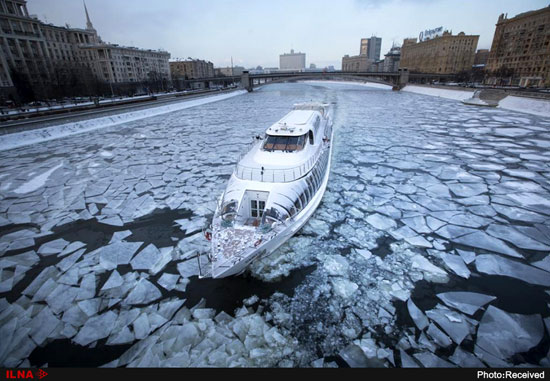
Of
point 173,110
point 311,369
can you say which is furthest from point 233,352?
point 173,110

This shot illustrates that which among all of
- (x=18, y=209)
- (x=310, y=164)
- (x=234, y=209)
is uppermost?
(x=310, y=164)

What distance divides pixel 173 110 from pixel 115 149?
20.9 meters

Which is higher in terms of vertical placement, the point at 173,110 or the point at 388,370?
the point at 173,110

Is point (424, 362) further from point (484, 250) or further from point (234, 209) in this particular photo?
point (234, 209)

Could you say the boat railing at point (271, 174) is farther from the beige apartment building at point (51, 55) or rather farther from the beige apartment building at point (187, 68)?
the beige apartment building at point (187, 68)

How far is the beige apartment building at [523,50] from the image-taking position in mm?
60156

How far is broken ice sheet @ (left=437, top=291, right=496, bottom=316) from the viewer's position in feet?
18.0

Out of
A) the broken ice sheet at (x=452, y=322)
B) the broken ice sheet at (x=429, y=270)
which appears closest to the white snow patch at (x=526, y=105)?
the broken ice sheet at (x=429, y=270)

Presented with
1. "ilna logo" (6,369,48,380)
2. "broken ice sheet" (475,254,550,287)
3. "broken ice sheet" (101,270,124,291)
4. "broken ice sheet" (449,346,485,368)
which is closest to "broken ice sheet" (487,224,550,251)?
"broken ice sheet" (475,254,550,287)

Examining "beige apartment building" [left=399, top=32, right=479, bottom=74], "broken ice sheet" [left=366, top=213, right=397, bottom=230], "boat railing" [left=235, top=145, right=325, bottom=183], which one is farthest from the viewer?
"beige apartment building" [left=399, top=32, right=479, bottom=74]

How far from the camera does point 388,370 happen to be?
420 centimetres

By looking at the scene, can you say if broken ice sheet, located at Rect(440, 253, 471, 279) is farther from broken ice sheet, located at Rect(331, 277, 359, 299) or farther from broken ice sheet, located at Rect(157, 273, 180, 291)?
broken ice sheet, located at Rect(157, 273, 180, 291)

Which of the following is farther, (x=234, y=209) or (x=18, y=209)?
(x=18, y=209)

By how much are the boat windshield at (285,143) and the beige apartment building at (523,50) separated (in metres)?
79.2
